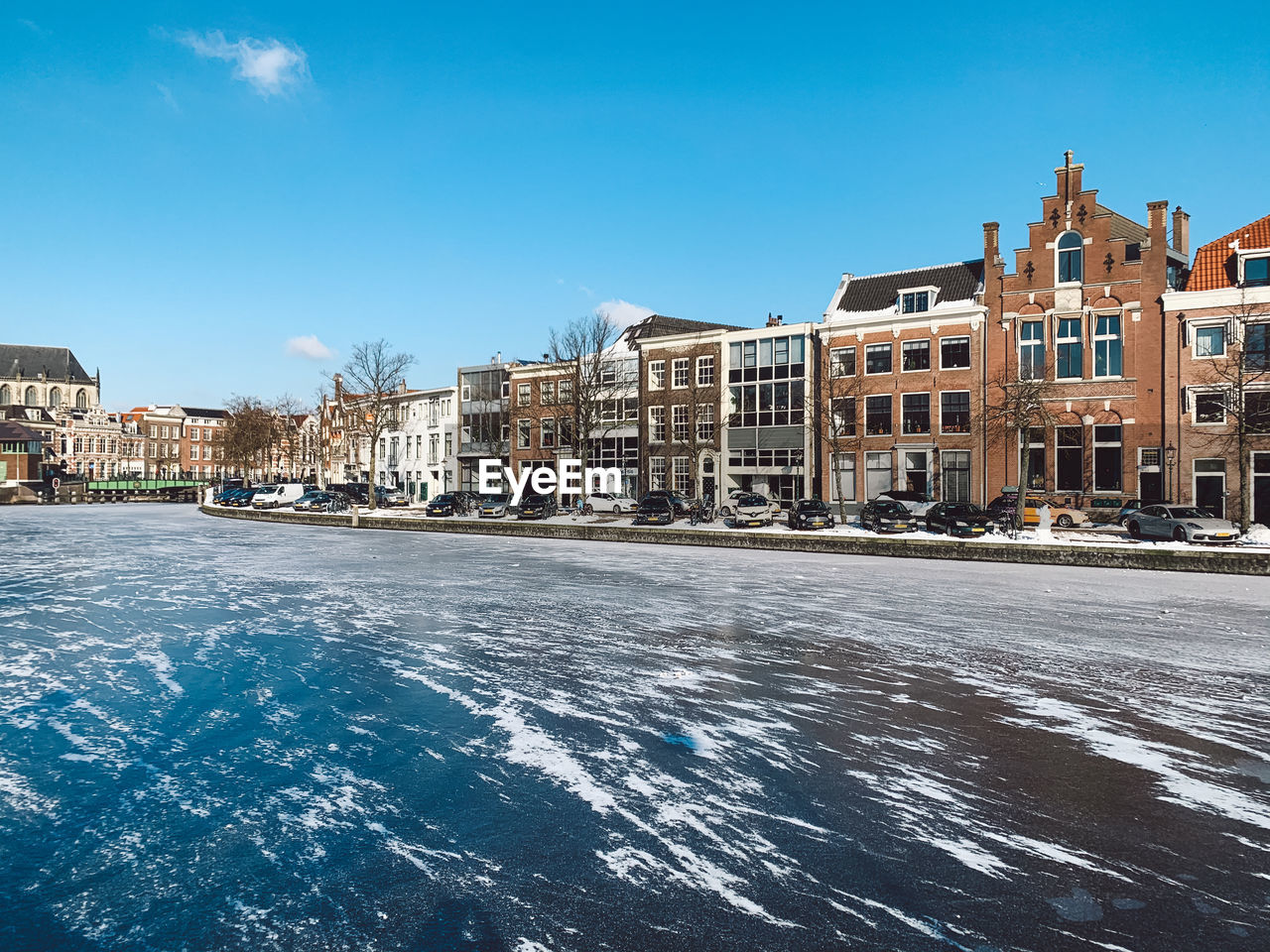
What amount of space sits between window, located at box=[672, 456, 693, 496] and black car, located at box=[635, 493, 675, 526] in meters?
14.5

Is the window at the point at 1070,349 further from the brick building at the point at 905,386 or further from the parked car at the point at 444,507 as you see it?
the parked car at the point at 444,507

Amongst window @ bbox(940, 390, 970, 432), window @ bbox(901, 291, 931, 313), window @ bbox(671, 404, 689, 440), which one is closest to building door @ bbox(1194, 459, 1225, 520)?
window @ bbox(940, 390, 970, 432)

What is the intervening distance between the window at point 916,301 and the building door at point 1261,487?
17.9m

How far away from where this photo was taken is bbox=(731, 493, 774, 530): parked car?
41.7 meters

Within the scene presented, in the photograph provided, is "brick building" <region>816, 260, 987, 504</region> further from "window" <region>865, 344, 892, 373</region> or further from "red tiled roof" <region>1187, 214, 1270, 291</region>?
"red tiled roof" <region>1187, 214, 1270, 291</region>

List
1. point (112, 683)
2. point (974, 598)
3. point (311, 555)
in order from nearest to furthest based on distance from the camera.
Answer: point (112, 683) < point (974, 598) < point (311, 555)

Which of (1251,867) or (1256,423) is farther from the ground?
(1256,423)

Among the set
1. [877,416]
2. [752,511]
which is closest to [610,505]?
[752,511]

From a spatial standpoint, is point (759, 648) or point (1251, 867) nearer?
point (1251, 867)

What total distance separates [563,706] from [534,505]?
38.3 metres

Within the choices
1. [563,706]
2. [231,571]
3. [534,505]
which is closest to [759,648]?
[563,706]

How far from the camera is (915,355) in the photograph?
47719mm

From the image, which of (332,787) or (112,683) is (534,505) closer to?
(112,683)

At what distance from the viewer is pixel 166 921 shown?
5.15 m
